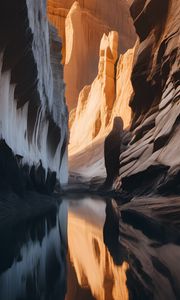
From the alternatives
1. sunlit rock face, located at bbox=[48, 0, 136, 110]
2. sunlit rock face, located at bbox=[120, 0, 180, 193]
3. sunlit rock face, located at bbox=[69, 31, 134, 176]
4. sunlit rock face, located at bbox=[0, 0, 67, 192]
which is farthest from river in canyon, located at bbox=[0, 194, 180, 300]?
sunlit rock face, located at bbox=[48, 0, 136, 110]

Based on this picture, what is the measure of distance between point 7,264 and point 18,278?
0.80 m

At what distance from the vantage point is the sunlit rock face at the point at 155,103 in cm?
1433

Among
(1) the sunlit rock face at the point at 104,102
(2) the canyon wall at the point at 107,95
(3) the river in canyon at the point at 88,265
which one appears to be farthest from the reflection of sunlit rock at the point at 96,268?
(2) the canyon wall at the point at 107,95

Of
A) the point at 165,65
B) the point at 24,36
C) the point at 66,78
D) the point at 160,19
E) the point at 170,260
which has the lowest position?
the point at 170,260

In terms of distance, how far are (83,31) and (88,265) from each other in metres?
60.1

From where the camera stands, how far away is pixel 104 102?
4691cm

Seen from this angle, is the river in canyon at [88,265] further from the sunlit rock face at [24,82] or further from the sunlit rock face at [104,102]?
the sunlit rock face at [104,102]

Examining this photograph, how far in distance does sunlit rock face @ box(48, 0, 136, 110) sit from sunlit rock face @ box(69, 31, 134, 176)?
324 inches

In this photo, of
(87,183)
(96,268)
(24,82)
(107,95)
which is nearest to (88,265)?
(96,268)

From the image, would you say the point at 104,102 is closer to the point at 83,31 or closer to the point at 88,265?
the point at 83,31

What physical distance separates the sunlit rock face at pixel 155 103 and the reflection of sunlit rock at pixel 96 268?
5219mm

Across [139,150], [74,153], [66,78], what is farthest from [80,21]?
[139,150]

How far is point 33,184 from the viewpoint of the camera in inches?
720

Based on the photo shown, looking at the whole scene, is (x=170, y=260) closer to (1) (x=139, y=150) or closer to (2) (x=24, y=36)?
(2) (x=24, y=36)
